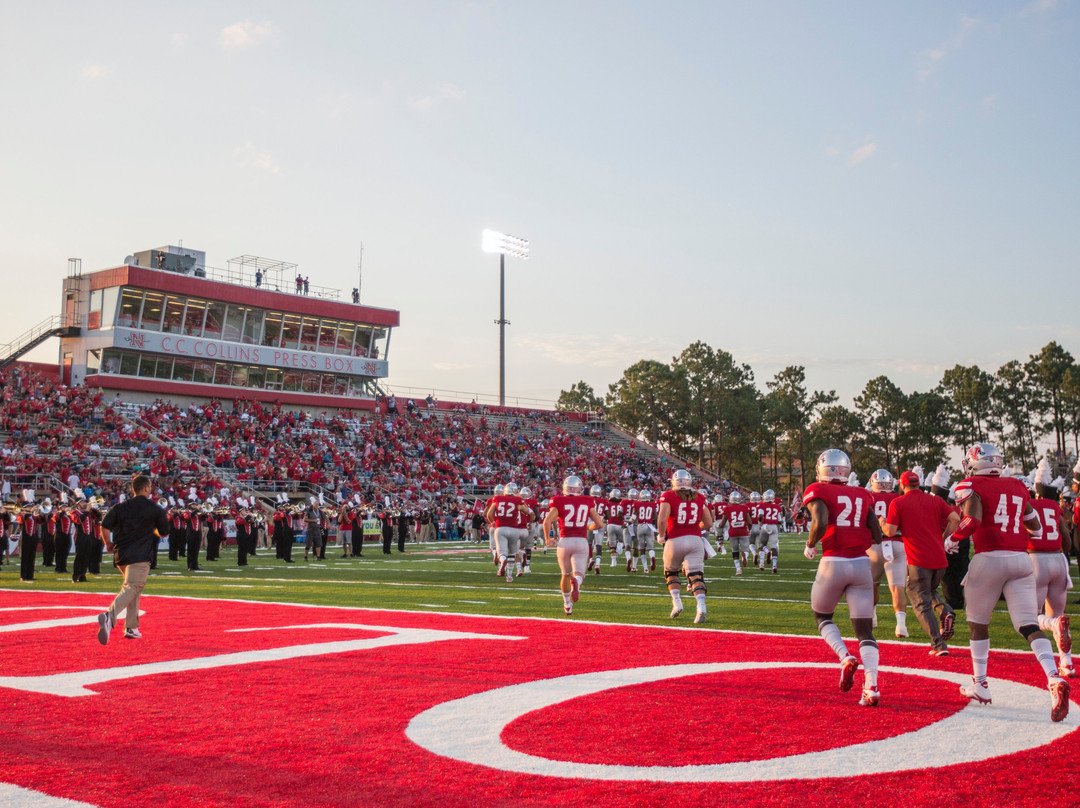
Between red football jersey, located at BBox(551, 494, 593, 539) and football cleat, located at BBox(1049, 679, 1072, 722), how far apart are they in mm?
7153

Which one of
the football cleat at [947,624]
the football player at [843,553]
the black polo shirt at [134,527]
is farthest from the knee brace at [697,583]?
the black polo shirt at [134,527]

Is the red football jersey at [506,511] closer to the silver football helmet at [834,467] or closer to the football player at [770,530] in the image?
the football player at [770,530]

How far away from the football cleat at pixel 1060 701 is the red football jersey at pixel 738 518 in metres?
13.9

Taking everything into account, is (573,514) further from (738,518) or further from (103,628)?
(738,518)

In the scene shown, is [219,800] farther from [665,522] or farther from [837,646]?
[665,522]

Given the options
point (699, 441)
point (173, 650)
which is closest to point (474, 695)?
point (173, 650)

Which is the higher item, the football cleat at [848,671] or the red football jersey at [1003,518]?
the red football jersey at [1003,518]

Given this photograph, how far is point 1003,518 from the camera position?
21.2 ft

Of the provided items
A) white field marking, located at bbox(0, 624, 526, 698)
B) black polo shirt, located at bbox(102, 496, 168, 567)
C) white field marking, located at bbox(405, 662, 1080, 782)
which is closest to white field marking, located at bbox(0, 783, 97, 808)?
white field marking, located at bbox(405, 662, 1080, 782)

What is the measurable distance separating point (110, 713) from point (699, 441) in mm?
73853

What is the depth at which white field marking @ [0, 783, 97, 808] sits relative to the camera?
171 inches

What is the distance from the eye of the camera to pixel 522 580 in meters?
18.3

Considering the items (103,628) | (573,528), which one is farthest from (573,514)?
(103,628)

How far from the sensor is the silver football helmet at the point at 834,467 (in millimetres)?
6816
